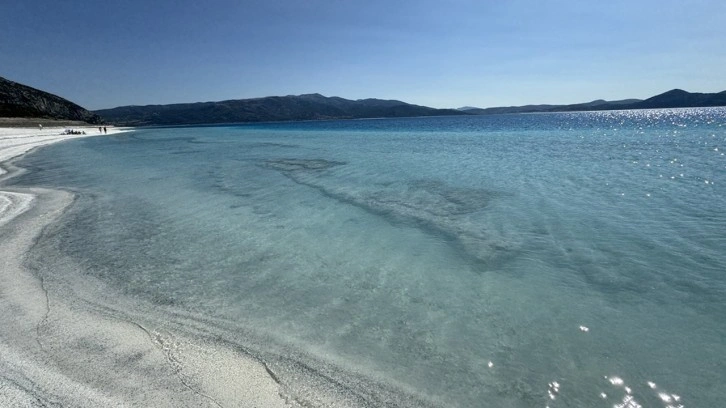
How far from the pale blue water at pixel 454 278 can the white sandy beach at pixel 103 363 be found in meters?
0.53

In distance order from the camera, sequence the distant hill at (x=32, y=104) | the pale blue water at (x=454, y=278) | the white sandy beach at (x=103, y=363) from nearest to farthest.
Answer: the white sandy beach at (x=103, y=363), the pale blue water at (x=454, y=278), the distant hill at (x=32, y=104)

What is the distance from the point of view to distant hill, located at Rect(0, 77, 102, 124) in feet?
302

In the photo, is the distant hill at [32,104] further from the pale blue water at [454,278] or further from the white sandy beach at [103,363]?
the white sandy beach at [103,363]

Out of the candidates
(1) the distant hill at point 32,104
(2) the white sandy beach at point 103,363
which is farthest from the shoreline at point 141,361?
(1) the distant hill at point 32,104

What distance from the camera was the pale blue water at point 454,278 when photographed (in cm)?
473

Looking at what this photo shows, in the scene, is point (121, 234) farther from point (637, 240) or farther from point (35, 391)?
point (637, 240)

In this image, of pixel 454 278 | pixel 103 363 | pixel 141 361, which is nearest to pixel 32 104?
pixel 103 363

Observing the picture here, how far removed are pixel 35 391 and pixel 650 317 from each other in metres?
8.73

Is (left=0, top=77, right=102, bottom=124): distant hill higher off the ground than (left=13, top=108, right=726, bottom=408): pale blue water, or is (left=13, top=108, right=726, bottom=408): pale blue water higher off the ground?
(left=0, top=77, right=102, bottom=124): distant hill

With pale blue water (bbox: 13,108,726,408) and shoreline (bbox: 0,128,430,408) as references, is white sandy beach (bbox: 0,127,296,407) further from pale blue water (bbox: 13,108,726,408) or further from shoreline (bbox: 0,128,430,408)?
pale blue water (bbox: 13,108,726,408)

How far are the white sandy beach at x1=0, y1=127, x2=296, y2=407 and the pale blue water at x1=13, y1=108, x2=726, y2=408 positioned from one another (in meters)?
0.53

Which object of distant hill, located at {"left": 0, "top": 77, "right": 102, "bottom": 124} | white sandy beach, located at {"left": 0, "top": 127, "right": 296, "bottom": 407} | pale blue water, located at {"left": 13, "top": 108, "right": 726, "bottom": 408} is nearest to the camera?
white sandy beach, located at {"left": 0, "top": 127, "right": 296, "bottom": 407}

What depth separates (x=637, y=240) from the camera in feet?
30.3

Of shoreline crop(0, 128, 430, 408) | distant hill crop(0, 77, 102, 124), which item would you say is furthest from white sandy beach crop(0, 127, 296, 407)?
distant hill crop(0, 77, 102, 124)
